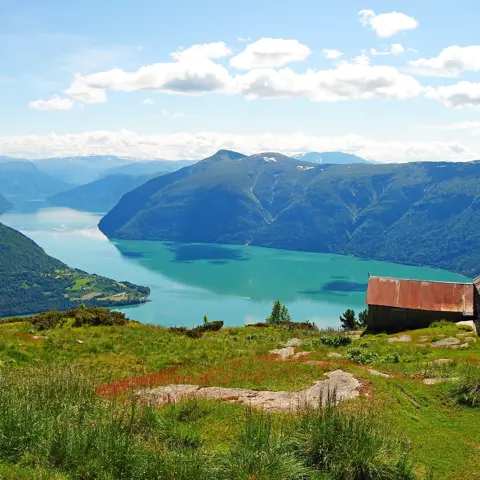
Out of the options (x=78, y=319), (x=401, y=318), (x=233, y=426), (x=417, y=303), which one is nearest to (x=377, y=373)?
(x=233, y=426)

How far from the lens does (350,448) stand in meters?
11.8

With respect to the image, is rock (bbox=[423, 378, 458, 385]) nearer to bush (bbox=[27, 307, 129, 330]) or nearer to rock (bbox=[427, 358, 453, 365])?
rock (bbox=[427, 358, 453, 365])

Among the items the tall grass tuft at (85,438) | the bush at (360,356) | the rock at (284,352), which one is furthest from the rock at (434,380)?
the tall grass tuft at (85,438)

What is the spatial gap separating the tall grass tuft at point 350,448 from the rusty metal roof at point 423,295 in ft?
123

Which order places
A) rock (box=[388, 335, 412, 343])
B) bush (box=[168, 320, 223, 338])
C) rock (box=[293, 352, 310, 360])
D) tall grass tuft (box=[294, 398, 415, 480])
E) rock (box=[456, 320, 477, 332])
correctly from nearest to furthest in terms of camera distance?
1. tall grass tuft (box=[294, 398, 415, 480])
2. rock (box=[293, 352, 310, 360])
3. rock (box=[388, 335, 412, 343])
4. bush (box=[168, 320, 223, 338])
5. rock (box=[456, 320, 477, 332])

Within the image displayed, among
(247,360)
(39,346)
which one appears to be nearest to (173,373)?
(247,360)

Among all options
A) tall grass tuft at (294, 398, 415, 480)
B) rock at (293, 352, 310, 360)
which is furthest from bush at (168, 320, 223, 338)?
tall grass tuft at (294, 398, 415, 480)

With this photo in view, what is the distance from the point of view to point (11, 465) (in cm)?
1053

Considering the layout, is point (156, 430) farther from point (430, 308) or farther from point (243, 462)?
point (430, 308)

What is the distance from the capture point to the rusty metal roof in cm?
4747

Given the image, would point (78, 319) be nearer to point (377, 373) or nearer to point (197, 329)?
point (197, 329)

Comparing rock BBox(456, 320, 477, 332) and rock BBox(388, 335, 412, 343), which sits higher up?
rock BBox(456, 320, 477, 332)

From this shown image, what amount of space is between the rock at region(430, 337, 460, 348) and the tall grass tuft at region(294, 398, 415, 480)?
22.8m

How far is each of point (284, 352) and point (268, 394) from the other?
12.9 metres
